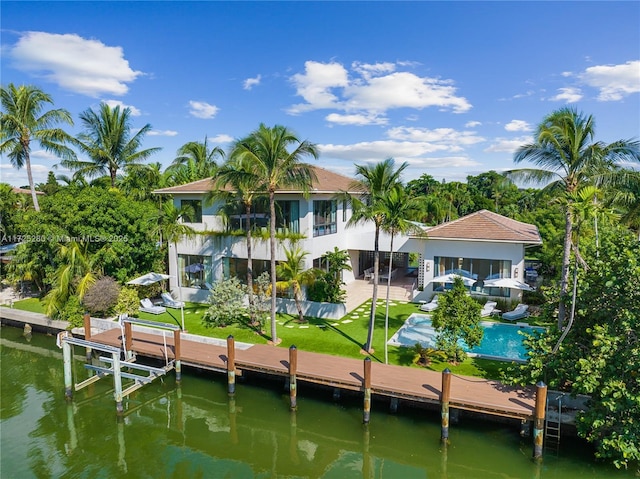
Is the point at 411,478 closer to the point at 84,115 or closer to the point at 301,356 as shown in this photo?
the point at 301,356

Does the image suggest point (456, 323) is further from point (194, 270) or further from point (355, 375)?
point (194, 270)

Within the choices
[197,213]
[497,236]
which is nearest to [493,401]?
[497,236]

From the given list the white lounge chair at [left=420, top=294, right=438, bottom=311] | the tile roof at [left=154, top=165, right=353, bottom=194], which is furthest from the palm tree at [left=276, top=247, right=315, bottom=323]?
the white lounge chair at [left=420, top=294, right=438, bottom=311]

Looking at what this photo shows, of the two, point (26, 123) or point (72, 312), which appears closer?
point (72, 312)

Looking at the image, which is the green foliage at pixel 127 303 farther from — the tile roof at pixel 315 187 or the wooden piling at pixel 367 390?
the wooden piling at pixel 367 390

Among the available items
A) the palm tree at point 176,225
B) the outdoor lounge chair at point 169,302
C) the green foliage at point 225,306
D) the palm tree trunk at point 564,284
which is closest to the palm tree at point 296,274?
the green foliage at point 225,306

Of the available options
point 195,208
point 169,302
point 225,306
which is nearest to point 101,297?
point 169,302
